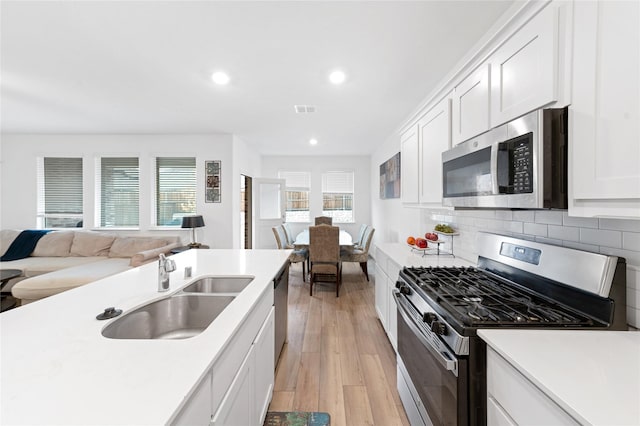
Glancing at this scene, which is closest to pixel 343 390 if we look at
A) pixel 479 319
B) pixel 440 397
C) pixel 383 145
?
pixel 440 397

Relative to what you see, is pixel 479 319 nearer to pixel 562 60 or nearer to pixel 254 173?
pixel 562 60

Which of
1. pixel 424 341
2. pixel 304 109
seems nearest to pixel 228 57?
pixel 304 109

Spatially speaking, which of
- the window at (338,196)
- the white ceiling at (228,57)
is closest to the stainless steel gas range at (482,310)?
the white ceiling at (228,57)

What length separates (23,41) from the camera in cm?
210

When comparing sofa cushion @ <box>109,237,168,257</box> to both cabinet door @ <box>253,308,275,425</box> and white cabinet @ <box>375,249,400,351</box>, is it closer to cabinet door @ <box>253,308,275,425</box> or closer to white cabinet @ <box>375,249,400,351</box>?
cabinet door @ <box>253,308,275,425</box>

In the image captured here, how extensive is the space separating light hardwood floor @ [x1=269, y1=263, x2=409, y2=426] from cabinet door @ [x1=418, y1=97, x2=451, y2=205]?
4.80 ft

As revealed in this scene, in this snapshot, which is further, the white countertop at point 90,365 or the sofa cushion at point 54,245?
the sofa cushion at point 54,245

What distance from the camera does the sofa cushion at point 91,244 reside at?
425 cm

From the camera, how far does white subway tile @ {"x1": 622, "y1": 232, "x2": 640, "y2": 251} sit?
984 millimetres

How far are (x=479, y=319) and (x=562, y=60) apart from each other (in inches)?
41.1

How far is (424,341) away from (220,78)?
2.82 meters

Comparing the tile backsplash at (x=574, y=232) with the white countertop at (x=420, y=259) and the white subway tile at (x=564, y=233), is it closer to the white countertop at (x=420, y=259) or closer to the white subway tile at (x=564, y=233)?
the white subway tile at (x=564, y=233)

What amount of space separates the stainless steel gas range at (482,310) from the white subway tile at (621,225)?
0.14 m

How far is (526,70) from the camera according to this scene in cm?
118
